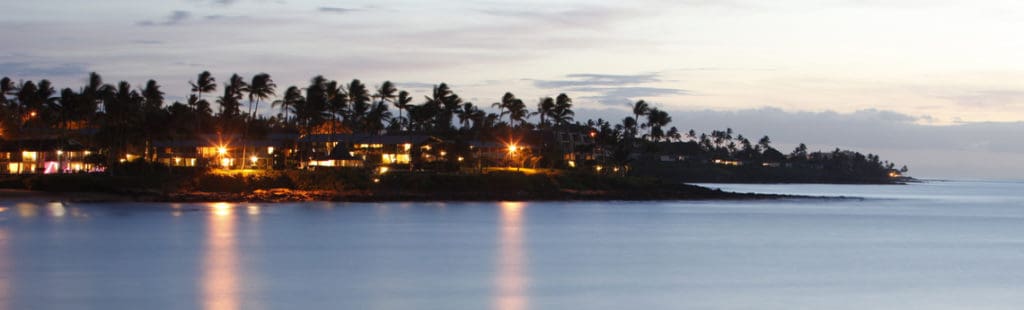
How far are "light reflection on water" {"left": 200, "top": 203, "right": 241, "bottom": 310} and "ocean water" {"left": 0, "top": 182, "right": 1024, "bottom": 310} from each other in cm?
7

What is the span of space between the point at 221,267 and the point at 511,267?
886 centimetres

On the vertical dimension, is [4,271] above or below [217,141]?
below

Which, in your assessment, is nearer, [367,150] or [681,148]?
[367,150]

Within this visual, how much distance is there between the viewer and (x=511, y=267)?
3456cm

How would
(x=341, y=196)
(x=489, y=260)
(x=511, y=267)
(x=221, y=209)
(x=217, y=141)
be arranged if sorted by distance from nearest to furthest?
(x=511, y=267) → (x=489, y=260) → (x=221, y=209) → (x=341, y=196) → (x=217, y=141)

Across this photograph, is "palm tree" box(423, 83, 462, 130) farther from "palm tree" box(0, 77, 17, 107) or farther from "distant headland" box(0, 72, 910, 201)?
"palm tree" box(0, 77, 17, 107)

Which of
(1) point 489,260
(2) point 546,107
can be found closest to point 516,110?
(2) point 546,107

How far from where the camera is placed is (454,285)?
1147 inches

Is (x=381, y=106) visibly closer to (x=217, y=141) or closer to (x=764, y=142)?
(x=217, y=141)

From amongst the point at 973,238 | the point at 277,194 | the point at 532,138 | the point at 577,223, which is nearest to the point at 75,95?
the point at 277,194

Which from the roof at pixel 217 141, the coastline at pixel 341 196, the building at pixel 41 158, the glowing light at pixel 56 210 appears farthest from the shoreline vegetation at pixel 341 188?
the roof at pixel 217 141

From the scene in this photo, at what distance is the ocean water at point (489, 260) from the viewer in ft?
86.5

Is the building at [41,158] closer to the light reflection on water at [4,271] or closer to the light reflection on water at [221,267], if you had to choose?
the light reflection on water at [221,267]

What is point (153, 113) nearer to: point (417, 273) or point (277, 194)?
point (277, 194)
